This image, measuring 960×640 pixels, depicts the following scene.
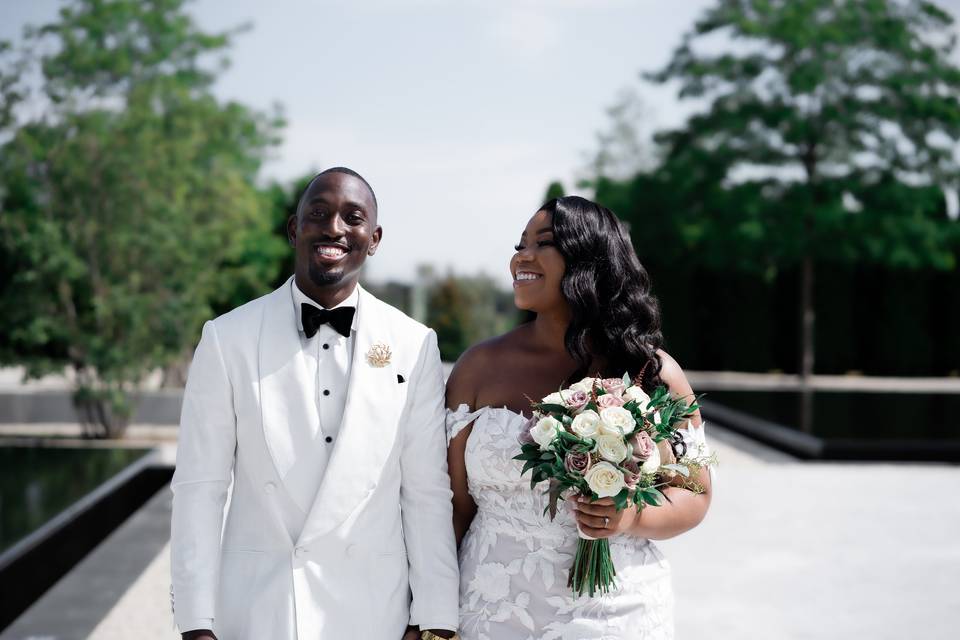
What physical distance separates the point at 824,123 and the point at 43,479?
1953 cm

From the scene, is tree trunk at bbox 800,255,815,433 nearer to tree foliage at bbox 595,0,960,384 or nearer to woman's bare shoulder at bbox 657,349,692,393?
tree foliage at bbox 595,0,960,384

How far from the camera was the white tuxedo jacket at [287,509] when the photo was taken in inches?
104

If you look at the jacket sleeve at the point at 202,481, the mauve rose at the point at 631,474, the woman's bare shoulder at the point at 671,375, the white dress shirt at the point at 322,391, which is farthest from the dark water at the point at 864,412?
the jacket sleeve at the point at 202,481

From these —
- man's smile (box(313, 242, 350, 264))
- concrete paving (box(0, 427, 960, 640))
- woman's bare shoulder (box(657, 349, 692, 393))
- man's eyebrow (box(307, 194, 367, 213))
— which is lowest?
concrete paving (box(0, 427, 960, 640))

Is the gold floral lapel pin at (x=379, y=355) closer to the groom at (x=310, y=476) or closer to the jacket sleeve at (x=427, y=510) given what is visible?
the groom at (x=310, y=476)

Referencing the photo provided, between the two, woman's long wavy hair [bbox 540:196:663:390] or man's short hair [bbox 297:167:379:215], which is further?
woman's long wavy hair [bbox 540:196:663:390]

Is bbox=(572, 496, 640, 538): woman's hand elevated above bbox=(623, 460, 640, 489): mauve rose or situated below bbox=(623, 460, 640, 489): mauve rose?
below

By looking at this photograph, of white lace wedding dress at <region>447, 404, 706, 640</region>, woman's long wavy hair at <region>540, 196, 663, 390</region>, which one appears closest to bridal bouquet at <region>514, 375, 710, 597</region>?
white lace wedding dress at <region>447, 404, 706, 640</region>

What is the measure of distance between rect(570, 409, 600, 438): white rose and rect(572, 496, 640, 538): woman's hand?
203 mm

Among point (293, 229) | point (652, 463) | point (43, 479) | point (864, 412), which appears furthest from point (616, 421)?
point (864, 412)

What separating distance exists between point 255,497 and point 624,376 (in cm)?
110

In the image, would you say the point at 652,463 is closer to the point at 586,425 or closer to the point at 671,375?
the point at 586,425

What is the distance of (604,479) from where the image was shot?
275 centimetres

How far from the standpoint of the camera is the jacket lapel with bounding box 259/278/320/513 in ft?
8.77
